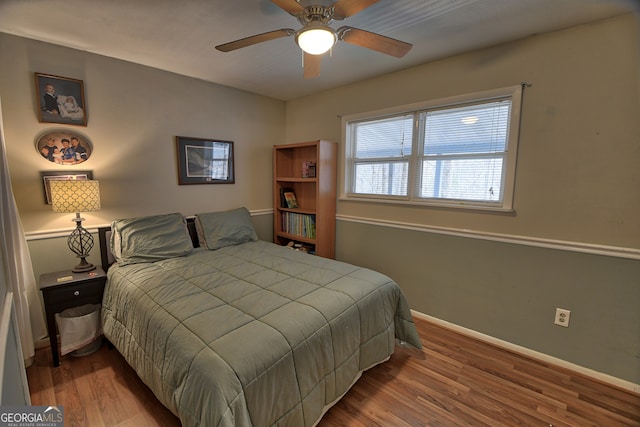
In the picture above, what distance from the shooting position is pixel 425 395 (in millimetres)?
1794

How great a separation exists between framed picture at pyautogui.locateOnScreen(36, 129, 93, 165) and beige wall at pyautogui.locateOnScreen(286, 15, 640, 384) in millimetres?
2834

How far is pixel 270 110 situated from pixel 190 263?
88.9 inches

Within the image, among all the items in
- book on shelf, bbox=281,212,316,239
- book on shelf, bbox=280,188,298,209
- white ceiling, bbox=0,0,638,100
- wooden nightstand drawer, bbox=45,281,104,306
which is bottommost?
wooden nightstand drawer, bbox=45,281,104,306

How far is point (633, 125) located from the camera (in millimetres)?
1727

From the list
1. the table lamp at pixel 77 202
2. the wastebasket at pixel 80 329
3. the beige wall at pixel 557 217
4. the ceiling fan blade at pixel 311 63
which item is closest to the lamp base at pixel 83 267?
the table lamp at pixel 77 202

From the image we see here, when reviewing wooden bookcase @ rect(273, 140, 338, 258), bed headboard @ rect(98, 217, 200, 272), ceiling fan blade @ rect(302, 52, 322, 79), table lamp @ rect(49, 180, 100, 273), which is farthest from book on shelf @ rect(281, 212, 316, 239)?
table lamp @ rect(49, 180, 100, 273)

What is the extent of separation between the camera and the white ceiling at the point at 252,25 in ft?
5.41

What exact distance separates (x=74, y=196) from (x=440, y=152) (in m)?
2.94

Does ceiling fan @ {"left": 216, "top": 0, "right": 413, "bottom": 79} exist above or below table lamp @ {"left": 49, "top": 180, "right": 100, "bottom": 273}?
above

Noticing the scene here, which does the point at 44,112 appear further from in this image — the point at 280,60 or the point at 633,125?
the point at 633,125

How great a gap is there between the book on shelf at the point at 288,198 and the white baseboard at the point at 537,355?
1940mm

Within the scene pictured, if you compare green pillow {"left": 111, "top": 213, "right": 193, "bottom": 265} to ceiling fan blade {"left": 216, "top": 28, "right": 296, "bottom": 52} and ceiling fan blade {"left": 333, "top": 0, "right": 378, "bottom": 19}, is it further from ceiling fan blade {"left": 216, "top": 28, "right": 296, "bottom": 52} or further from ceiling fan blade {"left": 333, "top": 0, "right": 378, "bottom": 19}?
ceiling fan blade {"left": 333, "top": 0, "right": 378, "bottom": 19}

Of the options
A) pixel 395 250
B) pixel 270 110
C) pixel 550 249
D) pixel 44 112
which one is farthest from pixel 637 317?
pixel 44 112

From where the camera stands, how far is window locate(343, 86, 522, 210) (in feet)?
7.24
